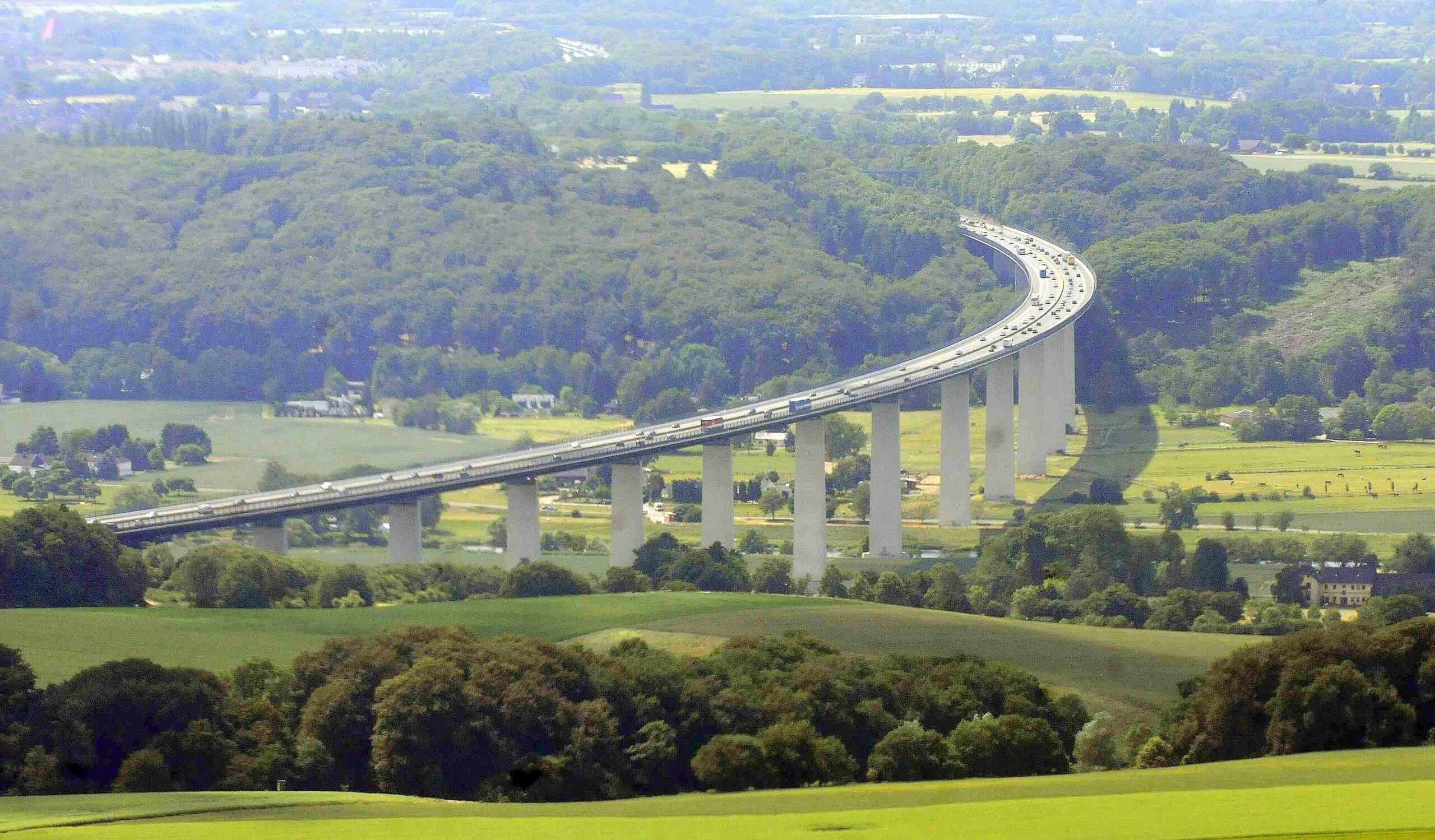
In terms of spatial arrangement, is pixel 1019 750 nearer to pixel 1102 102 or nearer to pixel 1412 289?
pixel 1412 289

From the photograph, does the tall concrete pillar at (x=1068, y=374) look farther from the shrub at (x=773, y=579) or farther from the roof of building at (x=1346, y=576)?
the shrub at (x=773, y=579)

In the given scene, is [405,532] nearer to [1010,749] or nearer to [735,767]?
[1010,749]

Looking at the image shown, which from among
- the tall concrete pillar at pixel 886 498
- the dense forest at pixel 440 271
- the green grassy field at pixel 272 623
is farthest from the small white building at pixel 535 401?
the green grassy field at pixel 272 623

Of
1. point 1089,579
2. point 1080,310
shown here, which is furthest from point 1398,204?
point 1089,579

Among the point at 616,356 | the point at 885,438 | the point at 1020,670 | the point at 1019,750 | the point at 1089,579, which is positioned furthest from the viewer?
the point at 616,356

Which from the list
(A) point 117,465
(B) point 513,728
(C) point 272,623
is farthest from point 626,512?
(B) point 513,728

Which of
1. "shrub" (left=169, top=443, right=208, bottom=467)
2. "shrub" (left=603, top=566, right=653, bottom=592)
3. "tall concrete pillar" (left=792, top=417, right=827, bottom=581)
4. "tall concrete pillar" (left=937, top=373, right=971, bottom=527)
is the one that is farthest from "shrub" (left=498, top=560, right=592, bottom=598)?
"shrub" (left=169, top=443, right=208, bottom=467)
